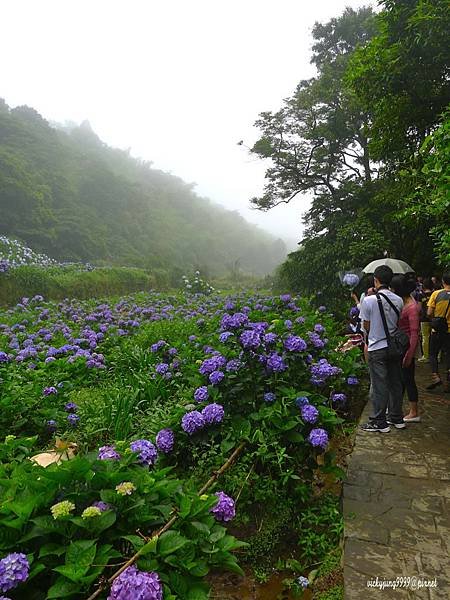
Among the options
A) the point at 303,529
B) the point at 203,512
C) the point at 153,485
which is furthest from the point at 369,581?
the point at 153,485

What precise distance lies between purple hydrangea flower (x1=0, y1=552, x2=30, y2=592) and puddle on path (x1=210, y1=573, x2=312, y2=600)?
107 cm

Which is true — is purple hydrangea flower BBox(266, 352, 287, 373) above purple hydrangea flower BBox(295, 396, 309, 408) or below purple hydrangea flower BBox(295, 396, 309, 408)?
above

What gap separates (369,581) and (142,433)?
1.70 metres

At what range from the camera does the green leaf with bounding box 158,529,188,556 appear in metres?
1.42

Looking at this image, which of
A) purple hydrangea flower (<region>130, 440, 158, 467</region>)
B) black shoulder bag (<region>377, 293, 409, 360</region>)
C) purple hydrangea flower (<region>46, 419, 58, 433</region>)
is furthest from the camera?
black shoulder bag (<region>377, 293, 409, 360</region>)

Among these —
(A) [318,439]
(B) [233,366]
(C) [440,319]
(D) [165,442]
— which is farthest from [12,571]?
(C) [440,319]

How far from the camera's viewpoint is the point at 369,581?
1.98 m

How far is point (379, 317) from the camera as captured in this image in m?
3.70

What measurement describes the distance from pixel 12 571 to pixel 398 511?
7.26 feet

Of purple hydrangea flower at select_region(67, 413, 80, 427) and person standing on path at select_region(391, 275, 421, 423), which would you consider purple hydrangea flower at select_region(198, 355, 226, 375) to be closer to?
purple hydrangea flower at select_region(67, 413, 80, 427)

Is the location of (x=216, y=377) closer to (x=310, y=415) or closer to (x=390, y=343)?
(x=310, y=415)

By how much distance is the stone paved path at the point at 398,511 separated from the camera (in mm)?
2031

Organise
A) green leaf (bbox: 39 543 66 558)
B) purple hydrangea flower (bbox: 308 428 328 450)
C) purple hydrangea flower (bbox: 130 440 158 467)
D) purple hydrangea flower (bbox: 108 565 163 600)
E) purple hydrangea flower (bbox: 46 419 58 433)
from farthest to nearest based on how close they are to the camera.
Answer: purple hydrangea flower (bbox: 46 419 58 433) < purple hydrangea flower (bbox: 308 428 328 450) < purple hydrangea flower (bbox: 130 440 158 467) < green leaf (bbox: 39 543 66 558) < purple hydrangea flower (bbox: 108 565 163 600)

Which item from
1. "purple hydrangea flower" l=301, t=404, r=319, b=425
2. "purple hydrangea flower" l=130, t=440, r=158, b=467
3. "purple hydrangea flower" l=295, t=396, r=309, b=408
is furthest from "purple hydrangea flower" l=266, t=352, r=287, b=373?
"purple hydrangea flower" l=130, t=440, r=158, b=467
